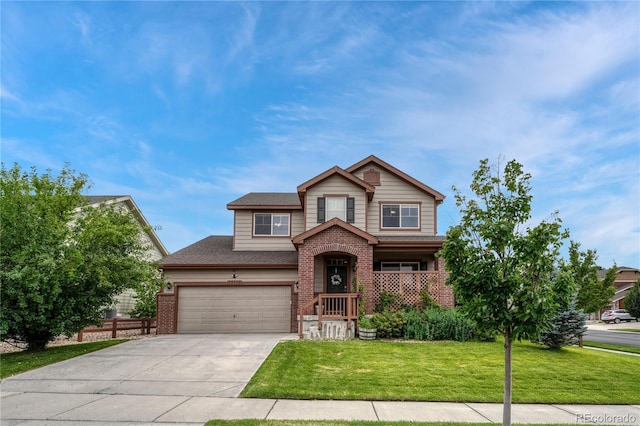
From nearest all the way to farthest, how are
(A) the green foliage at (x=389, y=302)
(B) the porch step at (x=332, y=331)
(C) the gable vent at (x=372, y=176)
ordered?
(B) the porch step at (x=332, y=331)
(A) the green foliage at (x=389, y=302)
(C) the gable vent at (x=372, y=176)

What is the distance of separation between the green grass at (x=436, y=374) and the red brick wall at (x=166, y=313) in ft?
23.1

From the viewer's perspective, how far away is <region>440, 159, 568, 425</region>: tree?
516 cm

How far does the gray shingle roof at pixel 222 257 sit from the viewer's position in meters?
18.5

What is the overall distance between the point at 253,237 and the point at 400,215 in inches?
283

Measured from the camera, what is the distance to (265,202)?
21.1 meters

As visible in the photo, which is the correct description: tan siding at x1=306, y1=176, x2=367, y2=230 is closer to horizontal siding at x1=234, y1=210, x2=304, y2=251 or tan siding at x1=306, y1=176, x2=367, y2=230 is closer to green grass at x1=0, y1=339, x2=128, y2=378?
horizontal siding at x1=234, y1=210, x2=304, y2=251

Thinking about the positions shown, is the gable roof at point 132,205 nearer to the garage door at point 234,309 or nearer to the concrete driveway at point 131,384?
the garage door at point 234,309

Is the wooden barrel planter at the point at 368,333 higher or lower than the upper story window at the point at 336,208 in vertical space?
lower

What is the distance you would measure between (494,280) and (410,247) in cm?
1350

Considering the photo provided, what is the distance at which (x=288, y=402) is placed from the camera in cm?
786

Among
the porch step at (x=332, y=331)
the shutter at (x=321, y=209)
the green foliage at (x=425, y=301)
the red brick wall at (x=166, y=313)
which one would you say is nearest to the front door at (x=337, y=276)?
the shutter at (x=321, y=209)

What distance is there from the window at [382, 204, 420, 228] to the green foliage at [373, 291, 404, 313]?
15.2 feet

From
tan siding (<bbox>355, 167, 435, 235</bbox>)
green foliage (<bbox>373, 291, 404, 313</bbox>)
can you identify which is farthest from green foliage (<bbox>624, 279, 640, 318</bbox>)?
green foliage (<bbox>373, 291, 404, 313</bbox>)

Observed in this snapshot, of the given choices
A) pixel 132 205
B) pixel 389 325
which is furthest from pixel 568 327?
pixel 132 205
